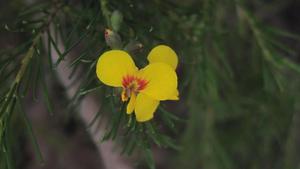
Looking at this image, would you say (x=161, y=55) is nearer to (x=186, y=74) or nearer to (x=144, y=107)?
(x=144, y=107)

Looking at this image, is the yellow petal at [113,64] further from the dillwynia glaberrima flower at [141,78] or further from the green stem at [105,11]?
the green stem at [105,11]

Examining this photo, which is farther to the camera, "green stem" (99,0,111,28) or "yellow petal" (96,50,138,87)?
"green stem" (99,0,111,28)

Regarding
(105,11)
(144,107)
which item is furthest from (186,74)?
(144,107)

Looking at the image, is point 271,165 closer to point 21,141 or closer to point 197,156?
point 197,156

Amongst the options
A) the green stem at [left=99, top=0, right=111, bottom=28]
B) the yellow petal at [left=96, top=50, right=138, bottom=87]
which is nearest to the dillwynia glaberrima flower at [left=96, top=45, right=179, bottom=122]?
the yellow petal at [left=96, top=50, right=138, bottom=87]

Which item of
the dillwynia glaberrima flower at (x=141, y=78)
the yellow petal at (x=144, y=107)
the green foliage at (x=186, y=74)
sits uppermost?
the dillwynia glaberrima flower at (x=141, y=78)

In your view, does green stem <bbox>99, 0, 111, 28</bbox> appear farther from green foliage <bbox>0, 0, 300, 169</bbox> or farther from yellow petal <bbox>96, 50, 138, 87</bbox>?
yellow petal <bbox>96, 50, 138, 87</bbox>

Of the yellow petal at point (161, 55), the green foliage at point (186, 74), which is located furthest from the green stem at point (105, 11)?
the yellow petal at point (161, 55)
